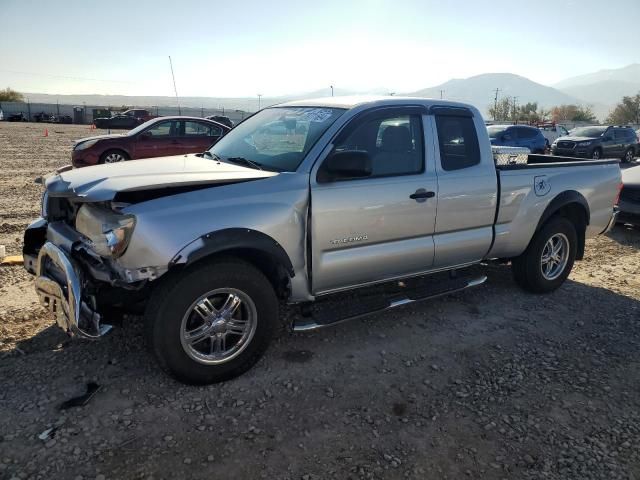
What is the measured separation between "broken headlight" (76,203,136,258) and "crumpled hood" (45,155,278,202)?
15 centimetres

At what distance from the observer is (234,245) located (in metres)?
3.14

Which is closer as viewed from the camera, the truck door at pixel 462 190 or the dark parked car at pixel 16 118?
the truck door at pixel 462 190

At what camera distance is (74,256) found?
10.5ft

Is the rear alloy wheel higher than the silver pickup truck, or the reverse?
the rear alloy wheel

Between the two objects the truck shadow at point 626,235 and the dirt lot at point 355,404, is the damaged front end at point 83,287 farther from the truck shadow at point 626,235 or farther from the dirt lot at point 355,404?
the truck shadow at point 626,235

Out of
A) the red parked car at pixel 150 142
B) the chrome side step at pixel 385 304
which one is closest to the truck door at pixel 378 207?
the chrome side step at pixel 385 304

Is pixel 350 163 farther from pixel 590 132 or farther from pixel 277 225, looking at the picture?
pixel 590 132

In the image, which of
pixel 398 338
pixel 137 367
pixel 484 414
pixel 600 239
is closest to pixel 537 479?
pixel 484 414

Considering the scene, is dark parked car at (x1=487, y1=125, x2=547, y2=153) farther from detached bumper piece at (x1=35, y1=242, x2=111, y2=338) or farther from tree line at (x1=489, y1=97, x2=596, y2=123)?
tree line at (x1=489, y1=97, x2=596, y2=123)

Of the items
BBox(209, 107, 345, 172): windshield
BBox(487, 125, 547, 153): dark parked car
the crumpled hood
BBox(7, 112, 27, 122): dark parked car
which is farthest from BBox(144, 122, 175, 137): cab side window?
BBox(7, 112, 27, 122): dark parked car

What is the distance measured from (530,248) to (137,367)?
3.97 metres

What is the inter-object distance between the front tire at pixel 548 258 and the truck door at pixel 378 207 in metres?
1.49

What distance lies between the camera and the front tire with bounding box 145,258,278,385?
3039 mm

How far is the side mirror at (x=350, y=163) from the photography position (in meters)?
3.38
